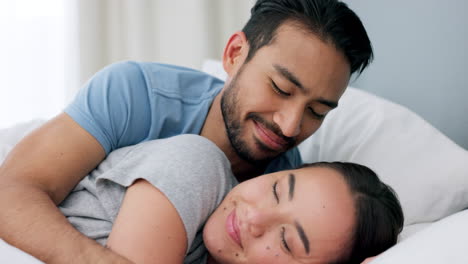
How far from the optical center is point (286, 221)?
0.92 metres

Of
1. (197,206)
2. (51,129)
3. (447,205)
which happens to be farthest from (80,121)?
(447,205)

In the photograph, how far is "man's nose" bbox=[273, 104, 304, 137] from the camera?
3.80 ft

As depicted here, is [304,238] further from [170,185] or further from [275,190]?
[170,185]

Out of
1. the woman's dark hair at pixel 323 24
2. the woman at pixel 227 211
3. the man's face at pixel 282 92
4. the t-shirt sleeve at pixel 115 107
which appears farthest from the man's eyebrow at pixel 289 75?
the t-shirt sleeve at pixel 115 107

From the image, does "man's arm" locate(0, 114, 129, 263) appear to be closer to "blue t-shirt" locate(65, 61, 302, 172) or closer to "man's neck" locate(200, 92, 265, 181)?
"blue t-shirt" locate(65, 61, 302, 172)

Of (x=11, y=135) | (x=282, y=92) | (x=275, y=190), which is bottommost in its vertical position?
(x=11, y=135)

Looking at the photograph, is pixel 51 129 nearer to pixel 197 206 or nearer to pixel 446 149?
pixel 197 206

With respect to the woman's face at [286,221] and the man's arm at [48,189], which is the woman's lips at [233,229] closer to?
the woman's face at [286,221]

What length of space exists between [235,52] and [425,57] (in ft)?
2.12

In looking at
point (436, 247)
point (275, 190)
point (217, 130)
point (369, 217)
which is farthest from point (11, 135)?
point (436, 247)

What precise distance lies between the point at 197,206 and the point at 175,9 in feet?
5.36

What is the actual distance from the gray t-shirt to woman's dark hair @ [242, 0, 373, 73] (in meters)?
0.42

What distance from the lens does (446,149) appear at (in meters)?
1.31

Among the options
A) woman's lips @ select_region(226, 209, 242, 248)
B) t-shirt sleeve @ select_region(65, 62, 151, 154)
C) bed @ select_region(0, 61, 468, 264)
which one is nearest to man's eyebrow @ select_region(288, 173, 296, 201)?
woman's lips @ select_region(226, 209, 242, 248)
